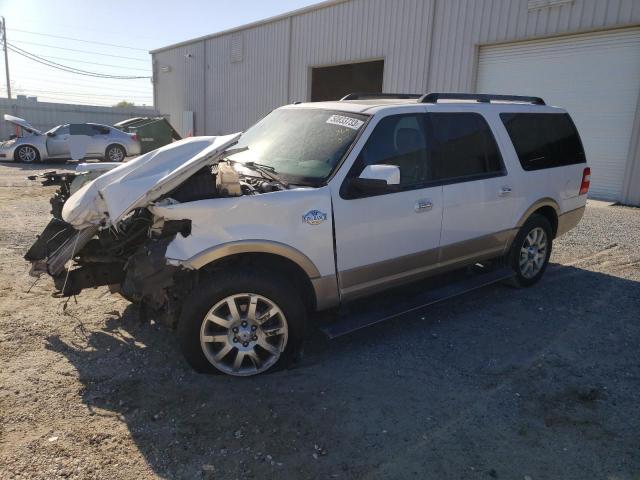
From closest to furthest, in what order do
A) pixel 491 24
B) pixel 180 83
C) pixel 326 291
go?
1. pixel 326 291
2. pixel 491 24
3. pixel 180 83

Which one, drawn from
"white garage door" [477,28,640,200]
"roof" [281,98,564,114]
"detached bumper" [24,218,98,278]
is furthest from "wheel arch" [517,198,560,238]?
"white garage door" [477,28,640,200]

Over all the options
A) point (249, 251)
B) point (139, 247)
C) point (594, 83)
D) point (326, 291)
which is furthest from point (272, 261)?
point (594, 83)

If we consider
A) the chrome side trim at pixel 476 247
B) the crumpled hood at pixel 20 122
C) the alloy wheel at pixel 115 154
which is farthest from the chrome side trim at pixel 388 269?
the crumpled hood at pixel 20 122

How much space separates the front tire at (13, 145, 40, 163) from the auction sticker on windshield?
16146mm

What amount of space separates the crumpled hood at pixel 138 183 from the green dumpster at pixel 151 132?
15.4 meters

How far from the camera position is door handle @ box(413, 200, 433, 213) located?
4082 millimetres

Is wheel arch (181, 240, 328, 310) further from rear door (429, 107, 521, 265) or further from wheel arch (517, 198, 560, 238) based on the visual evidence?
wheel arch (517, 198, 560, 238)

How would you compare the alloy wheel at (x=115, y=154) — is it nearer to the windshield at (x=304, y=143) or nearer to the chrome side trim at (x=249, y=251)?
the windshield at (x=304, y=143)

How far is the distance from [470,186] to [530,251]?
1467 mm

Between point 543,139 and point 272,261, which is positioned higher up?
point 543,139

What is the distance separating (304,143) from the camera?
408 cm

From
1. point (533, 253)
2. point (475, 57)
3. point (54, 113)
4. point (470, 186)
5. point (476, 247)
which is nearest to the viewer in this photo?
point (470, 186)

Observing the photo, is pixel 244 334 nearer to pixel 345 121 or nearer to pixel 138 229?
pixel 138 229

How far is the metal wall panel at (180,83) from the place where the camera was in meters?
26.2
